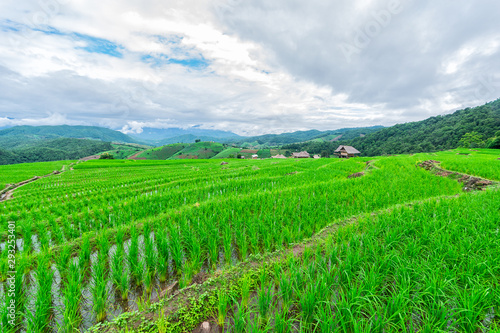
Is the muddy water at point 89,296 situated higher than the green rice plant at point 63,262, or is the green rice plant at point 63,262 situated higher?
the green rice plant at point 63,262

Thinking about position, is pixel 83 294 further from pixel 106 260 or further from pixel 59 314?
pixel 106 260

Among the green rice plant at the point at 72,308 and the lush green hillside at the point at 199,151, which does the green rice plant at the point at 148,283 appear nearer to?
the green rice plant at the point at 72,308

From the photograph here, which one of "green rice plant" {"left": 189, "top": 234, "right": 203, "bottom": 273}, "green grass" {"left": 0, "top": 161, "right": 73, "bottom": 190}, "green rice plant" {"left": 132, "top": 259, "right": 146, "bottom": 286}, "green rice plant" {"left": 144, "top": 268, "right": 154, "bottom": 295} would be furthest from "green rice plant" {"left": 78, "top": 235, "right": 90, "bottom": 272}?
"green grass" {"left": 0, "top": 161, "right": 73, "bottom": 190}

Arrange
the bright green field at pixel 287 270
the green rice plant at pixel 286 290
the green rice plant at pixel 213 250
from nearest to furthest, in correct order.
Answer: the bright green field at pixel 287 270, the green rice plant at pixel 286 290, the green rice plant at pixel 213 250

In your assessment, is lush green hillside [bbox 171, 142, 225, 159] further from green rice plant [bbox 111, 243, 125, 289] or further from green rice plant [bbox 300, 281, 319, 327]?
green rice plant [bbox 300, 281, 319, 327]

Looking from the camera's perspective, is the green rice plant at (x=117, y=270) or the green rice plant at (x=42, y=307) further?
the green rice plant at (x=117, y=270)

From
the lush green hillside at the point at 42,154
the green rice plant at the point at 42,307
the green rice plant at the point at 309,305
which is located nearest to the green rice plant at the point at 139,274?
the green rice plant at the point at 42,307

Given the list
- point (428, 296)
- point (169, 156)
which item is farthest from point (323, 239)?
point (169, 156)

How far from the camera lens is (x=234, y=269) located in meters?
3.24

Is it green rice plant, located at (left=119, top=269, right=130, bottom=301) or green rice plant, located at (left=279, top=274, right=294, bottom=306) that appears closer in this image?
green rice plant, located at (left=279, top=274, right=294, bottom=306)

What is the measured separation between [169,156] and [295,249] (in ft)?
418

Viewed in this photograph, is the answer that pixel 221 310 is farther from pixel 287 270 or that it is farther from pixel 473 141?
pixel 473 141

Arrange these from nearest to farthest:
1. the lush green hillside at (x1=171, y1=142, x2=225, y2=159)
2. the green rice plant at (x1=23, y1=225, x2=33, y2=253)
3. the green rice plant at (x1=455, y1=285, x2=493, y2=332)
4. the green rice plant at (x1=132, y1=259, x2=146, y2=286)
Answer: the green rice plant at (x1=455, y1=285, x2=493, y2=332) → the green rice plant at (x1=132, y1=259, x2=146, y2=286) → the green rice plant at (x1=23, y1=225, x2=33, y2=253) → the lush green hillside at (x1=171, y1=142, x2=225, y2=159)

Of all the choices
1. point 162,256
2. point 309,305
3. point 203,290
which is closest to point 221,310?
point 203,290
